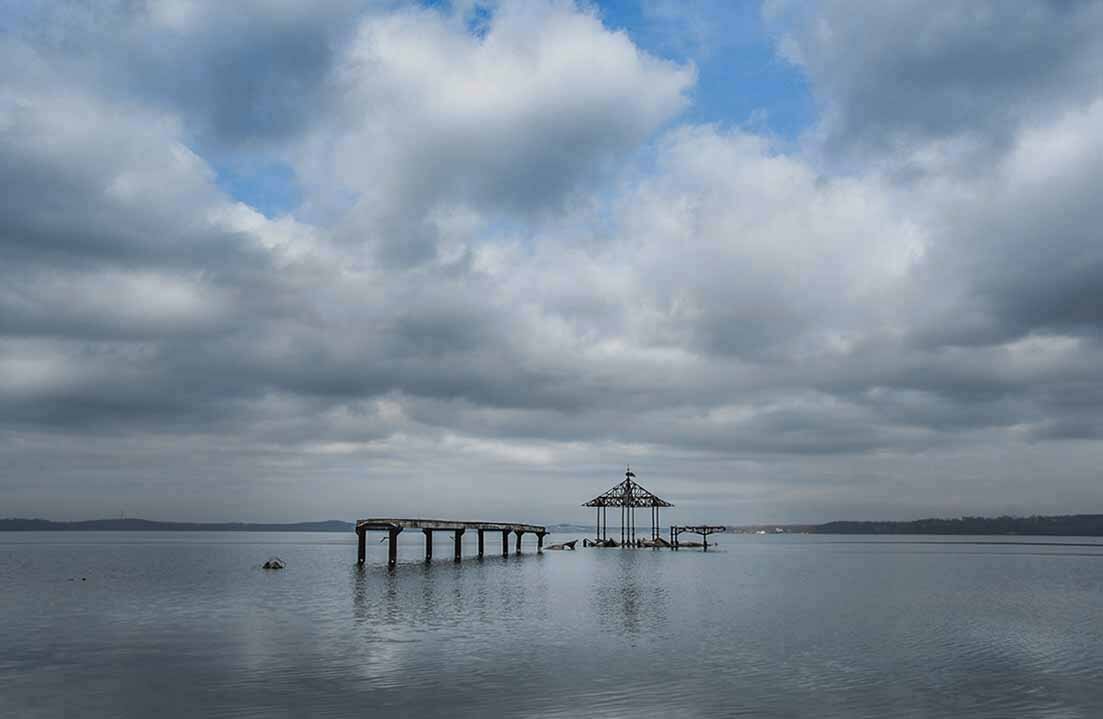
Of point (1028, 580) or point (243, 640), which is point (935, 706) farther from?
point (1028, 580)

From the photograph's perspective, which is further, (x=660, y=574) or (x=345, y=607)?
(x=660, y=574)

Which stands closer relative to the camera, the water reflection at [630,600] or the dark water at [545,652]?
the dark water at [545,652]

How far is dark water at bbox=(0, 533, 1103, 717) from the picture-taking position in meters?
19.6

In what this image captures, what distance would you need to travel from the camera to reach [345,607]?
4069cm

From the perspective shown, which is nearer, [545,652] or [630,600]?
[545,652]

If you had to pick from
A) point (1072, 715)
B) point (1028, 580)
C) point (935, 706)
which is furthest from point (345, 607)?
point (1028, 580)

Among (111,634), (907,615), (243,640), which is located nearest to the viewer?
(243,640)

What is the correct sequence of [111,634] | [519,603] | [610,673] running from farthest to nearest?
[519,603], [111,634], [610,673]

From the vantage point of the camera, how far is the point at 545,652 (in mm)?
27062

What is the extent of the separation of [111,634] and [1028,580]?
68.6 metres

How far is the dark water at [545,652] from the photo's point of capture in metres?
19.6

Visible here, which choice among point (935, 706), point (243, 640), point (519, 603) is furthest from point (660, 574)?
point (935, 706)

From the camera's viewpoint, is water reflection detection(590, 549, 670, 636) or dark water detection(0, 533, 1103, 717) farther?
water reflection detection(590, 549, 670, 636)

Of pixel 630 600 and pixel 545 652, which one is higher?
pixel 545 652
